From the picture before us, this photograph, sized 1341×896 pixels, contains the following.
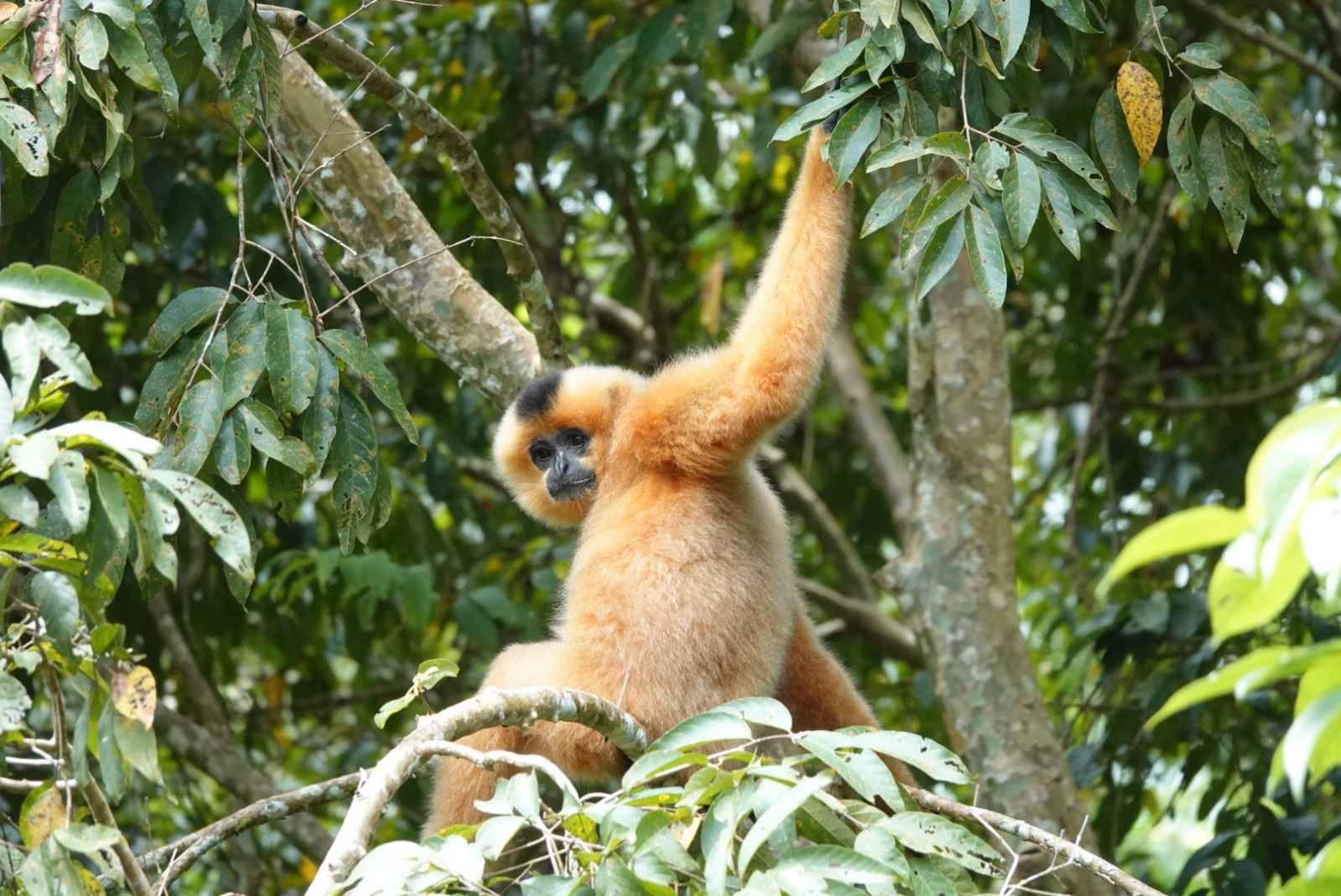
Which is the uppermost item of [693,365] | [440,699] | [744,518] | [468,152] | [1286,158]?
[1286,158]

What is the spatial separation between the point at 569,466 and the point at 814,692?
121cm

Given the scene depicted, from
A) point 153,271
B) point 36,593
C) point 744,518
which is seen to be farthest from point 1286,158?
point 36,593

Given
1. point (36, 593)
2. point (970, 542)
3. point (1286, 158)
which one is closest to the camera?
point (36, 593)

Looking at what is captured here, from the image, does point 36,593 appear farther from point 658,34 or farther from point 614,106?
point 614,106

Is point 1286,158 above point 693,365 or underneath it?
above

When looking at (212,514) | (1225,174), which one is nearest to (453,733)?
(212,514)

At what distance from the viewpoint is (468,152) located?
417cm

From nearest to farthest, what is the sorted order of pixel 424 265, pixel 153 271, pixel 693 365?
pixel 693 365, pixel 424 265, pixel 153 271

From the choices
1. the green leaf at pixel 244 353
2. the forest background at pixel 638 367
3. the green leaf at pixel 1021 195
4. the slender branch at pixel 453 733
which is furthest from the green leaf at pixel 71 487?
the green leaf at pixel 1021 195

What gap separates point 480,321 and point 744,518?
1.24 metres

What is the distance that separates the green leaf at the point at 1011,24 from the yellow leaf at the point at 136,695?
220cm

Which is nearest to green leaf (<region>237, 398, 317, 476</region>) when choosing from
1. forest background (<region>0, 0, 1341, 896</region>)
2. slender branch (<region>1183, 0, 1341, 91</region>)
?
forest background (<region>0, 0, 1341, 896</region>)

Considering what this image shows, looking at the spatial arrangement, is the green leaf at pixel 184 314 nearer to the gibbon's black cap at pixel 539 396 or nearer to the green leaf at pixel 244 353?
the green leaf at pixel 244 353

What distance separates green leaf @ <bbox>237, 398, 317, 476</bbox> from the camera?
3.01 m
